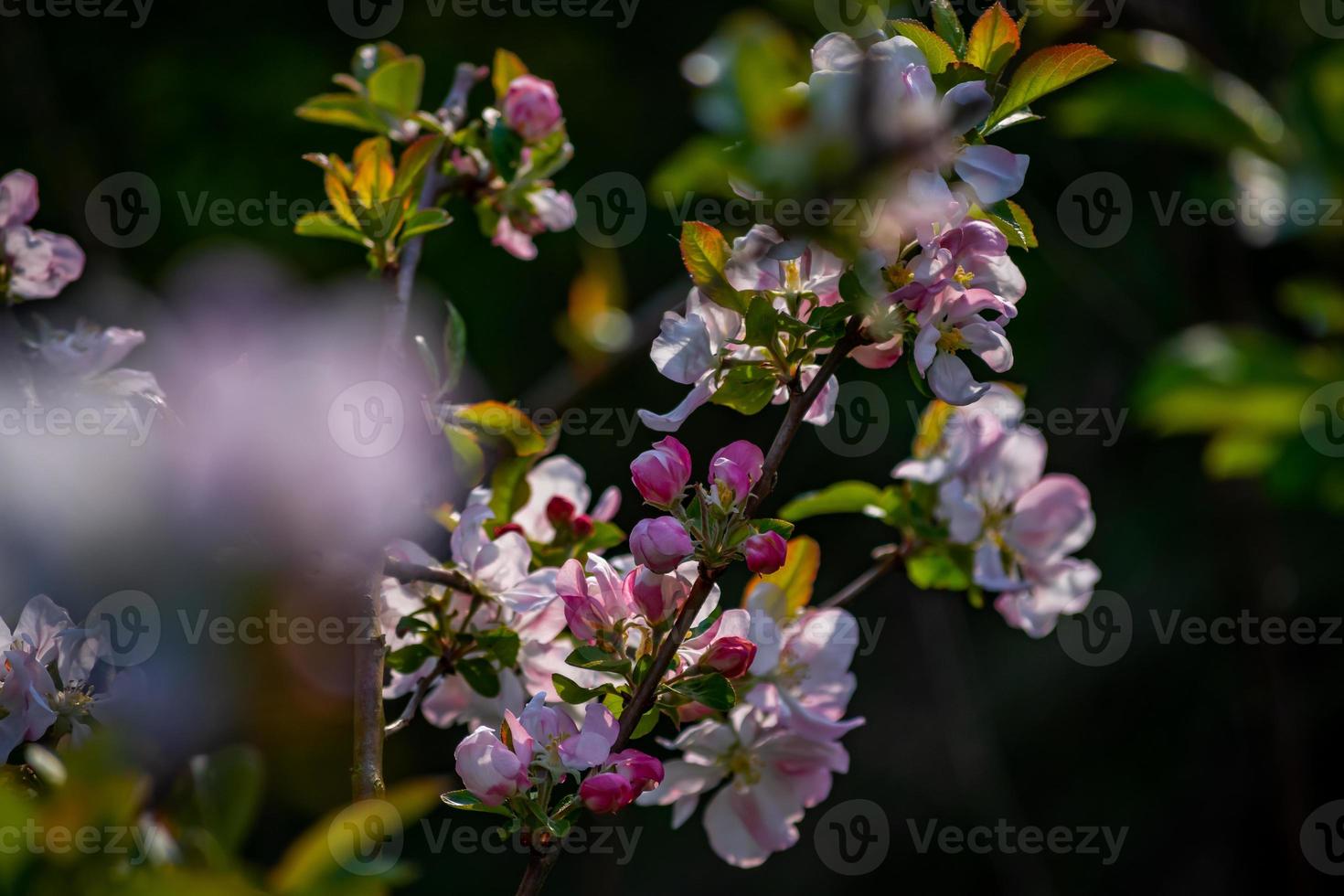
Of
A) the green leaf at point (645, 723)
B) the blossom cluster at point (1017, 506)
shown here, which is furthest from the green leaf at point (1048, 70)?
the green leaf at point (645, 723)

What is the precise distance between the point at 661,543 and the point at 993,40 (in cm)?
30

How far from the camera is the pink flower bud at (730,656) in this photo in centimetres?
57

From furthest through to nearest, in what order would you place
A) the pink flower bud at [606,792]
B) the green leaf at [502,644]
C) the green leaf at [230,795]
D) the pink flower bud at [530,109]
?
the pink flower bud at [530,109]
the green leaf at [502,644]
the pink flower bud at [606,792]
the green leaf at [230,795]

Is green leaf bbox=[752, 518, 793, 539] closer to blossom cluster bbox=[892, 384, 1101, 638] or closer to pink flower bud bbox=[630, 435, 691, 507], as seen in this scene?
pink flower bud bbox=[630, 435, 691, 507]

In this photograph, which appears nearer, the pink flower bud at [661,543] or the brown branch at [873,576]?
the pink flower bud at [661,543]

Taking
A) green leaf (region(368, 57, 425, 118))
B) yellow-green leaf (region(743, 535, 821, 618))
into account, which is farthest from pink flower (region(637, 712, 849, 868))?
green leaf (region(368, 57, 425, 118))

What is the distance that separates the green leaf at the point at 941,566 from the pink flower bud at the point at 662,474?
25cm

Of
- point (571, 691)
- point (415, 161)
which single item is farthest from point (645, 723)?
point (415, 161)

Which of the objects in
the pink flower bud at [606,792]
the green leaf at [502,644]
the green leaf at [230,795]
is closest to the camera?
the green leaf at [230,795]

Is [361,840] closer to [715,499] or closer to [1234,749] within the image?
[715,499]

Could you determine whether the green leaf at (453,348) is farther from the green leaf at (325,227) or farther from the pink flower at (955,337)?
the pink flower at (955,337)

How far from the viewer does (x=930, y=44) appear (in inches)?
22.7

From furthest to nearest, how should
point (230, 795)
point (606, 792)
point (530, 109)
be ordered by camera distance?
1. point (530, 109)
2. point (606, 792)
3. point (230, 795)

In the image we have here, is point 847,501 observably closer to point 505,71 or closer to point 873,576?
point 873,576
